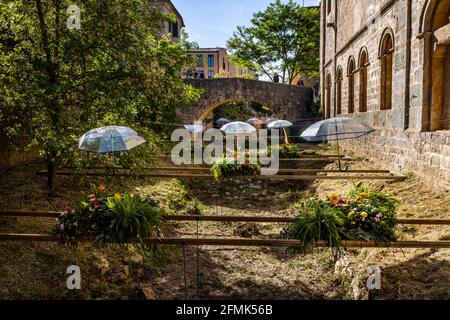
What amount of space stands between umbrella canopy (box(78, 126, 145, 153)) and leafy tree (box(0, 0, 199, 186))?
34cm

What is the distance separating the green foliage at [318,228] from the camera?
5273mm

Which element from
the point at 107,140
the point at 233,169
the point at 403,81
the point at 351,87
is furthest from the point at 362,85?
the point at 107,140

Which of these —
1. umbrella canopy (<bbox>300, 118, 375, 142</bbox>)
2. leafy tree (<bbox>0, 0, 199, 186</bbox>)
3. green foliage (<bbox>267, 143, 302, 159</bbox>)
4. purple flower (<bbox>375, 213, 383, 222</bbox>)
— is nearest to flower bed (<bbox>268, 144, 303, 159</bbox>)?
green foliage (<bbox>267, 143, 302, 159</bbox>)

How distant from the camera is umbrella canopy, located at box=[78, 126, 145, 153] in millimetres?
7051

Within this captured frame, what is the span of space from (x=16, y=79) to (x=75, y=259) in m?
3.27

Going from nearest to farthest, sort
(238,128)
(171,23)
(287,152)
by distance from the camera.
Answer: (287,152) < (238,128) < (171,23)

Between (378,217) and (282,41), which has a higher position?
(282,41)

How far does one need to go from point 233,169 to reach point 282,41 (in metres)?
25.6

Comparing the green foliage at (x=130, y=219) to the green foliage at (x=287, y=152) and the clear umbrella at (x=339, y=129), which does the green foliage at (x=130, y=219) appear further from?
the green foliage at (x=287, y=152)

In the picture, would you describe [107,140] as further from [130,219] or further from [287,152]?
[287,152]

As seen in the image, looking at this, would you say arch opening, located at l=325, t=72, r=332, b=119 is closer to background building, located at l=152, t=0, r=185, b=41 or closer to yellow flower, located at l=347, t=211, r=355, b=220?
yellow flower, located at l=347, t=211, r=355, b=220

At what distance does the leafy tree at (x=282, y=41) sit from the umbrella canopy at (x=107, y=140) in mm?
28163

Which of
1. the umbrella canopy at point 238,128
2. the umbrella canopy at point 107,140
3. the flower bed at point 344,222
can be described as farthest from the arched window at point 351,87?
the umbrella canopy at point 107,140

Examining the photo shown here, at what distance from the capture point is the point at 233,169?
10.4 meters
